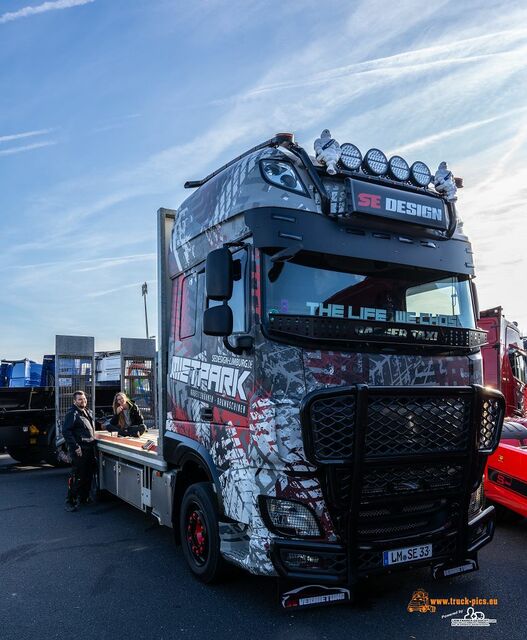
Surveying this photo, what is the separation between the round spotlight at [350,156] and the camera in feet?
14.2

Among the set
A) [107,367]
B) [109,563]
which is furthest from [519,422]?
[107,367]

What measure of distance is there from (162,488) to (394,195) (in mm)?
3475

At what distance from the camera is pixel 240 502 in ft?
12.7

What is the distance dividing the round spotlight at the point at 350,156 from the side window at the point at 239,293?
110cm

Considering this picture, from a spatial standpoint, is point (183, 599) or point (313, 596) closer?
point (313, 596)

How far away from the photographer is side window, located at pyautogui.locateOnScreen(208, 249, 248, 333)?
13.2ft

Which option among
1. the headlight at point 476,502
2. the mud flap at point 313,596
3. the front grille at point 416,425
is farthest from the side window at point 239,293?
the headlight at point 476,502

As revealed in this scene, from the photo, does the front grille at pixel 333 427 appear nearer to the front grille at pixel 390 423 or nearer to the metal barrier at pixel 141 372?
the front grille at pixel 390 423

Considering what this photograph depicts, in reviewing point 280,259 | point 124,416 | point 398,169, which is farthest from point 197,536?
point 124,416

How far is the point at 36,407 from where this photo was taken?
1222 centimetres

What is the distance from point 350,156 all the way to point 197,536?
340cm

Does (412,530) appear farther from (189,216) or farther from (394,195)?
(189,216)

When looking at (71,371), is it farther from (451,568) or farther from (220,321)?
(451,568)

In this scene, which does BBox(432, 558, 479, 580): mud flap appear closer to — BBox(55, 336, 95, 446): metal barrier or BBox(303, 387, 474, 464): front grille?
BBox(303, 387, 474, 464): front grille
